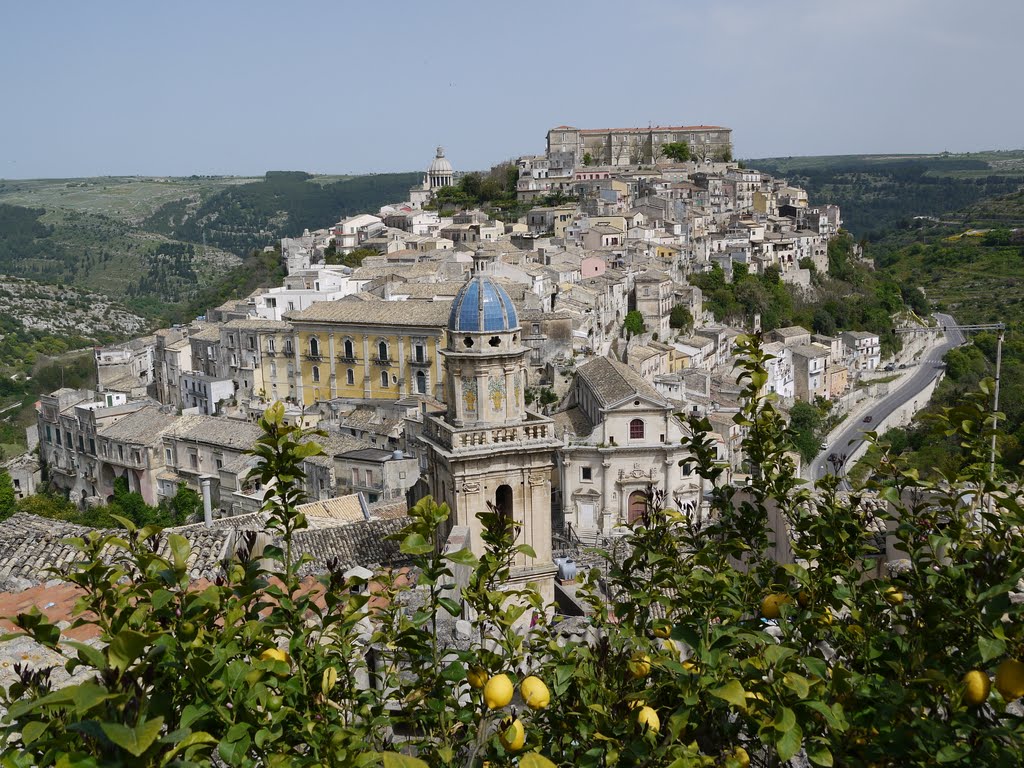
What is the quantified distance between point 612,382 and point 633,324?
21633mm

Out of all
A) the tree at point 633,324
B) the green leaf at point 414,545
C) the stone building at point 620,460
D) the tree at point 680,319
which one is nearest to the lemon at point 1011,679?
the green leaf at point 414,545

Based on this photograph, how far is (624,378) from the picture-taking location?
3338 cm

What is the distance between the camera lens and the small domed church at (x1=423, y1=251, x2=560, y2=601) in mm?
15195

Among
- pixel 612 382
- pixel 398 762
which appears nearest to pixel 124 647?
pixel 398 762

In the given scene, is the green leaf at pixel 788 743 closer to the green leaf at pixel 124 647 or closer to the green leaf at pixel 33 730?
the green leaf at pixel 124 647

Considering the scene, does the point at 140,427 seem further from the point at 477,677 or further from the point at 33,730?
the point at 33,730

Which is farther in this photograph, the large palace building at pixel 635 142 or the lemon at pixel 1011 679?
the large palace building at pixel 635 142

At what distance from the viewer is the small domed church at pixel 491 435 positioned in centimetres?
1520

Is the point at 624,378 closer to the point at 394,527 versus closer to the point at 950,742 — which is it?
the point at 394,527

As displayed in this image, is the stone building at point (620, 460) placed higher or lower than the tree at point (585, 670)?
lower

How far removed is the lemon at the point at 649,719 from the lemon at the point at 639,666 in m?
0.37

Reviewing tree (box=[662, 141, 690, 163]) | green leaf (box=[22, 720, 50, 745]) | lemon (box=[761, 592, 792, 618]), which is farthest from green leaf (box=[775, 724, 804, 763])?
tree (box=[662, 141, 690, 163])

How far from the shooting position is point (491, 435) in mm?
15320

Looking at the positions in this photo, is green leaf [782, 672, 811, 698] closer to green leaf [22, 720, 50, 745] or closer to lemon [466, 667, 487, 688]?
lemon [466, 667, 487, 688]
